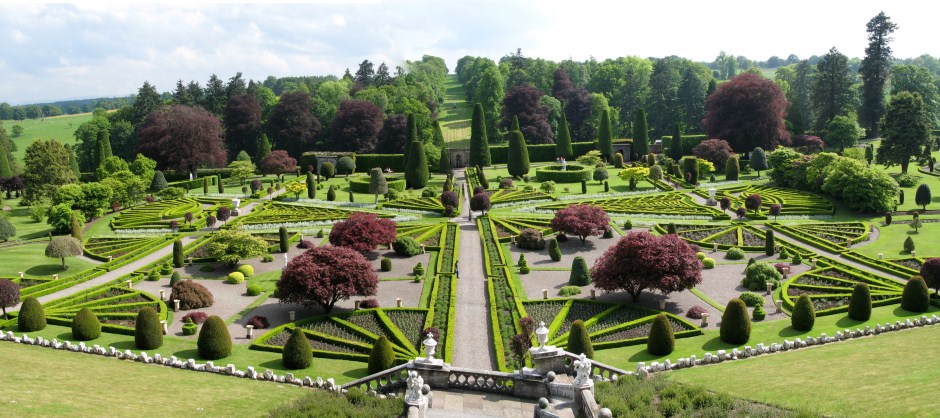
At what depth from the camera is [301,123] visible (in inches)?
4326

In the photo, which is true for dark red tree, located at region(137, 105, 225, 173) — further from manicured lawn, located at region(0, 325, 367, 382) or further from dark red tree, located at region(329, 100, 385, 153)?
manicured lawn, located at region(0, 325, 367, 382)

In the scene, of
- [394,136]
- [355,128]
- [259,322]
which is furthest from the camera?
[355,128]

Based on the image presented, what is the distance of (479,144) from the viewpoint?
91125 mm

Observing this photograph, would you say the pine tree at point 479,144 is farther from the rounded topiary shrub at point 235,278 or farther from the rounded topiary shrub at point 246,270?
the rounded topiary shrub at point 235,278

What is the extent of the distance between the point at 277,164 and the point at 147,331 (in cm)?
5825

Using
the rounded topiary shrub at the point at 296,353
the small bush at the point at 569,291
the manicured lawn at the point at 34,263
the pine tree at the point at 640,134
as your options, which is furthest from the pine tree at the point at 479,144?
the rounded topiary shrub at the point at 296,353

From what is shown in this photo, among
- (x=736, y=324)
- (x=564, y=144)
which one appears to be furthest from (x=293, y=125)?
(x=736, y=324)

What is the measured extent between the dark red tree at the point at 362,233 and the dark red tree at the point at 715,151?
167ft

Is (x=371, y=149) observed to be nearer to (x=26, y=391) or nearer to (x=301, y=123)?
(x=301, y=123)

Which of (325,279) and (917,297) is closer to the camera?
(917,297)

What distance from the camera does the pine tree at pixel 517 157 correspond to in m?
86.9

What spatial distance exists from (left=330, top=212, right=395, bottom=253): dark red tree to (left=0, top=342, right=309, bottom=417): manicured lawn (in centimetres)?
2071

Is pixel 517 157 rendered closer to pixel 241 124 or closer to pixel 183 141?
pixel 183 141

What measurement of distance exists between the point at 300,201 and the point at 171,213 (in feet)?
41.9
